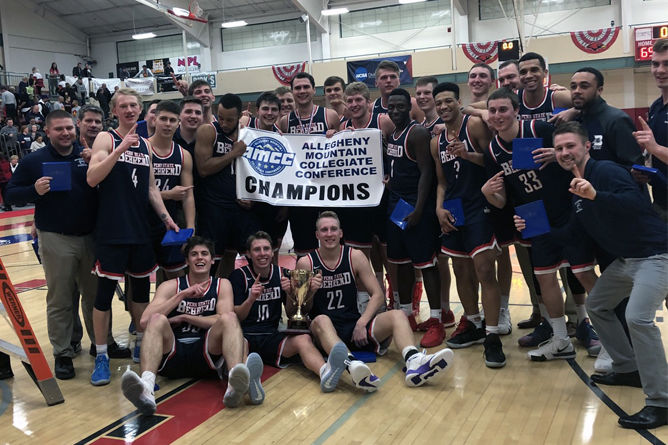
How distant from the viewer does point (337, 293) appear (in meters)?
5.09

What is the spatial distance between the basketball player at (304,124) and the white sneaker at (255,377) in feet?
6.72

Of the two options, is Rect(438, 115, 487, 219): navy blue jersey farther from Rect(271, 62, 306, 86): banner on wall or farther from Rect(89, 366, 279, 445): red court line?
Rect(271, 62, 306, 86): banner on wall

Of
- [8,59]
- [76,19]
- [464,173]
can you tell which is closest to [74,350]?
[464,173]

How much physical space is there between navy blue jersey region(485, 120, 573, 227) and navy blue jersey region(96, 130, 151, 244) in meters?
2.85

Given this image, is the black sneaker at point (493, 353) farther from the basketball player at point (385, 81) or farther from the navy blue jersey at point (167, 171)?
the navy blue jersey at point (167, 171)

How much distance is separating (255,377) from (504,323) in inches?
103

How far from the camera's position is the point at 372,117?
19.8ft

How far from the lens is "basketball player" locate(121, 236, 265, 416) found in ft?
14.3

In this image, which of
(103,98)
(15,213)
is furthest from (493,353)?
(103,98)

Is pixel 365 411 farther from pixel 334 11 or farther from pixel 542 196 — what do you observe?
pixel 334 11

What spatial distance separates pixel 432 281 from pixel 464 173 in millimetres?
1017

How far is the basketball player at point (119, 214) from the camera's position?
16.0 feet

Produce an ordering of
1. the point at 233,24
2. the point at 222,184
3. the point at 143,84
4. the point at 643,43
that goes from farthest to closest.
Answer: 1. the point at 233,24
2. the point at 143,84
3. the point at 643,43
4. the point at 222,184

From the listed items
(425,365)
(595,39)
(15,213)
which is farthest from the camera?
(595,39)
